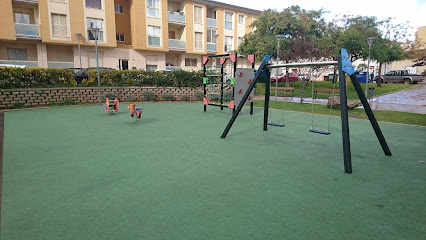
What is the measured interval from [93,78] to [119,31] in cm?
1621

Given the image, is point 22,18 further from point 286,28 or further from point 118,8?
point 286,28

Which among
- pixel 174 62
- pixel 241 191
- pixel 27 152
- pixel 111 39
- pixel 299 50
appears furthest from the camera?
pixel 174 62

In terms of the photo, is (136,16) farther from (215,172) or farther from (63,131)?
(215,172)

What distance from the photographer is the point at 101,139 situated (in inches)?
237

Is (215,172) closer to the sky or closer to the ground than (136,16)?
closer to the ground

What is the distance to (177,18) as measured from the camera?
97.6 feet

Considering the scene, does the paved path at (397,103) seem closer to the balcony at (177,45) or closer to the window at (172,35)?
the balcony at (177,45)

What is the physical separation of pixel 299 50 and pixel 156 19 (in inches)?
642

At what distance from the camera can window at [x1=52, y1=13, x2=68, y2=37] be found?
22906mm

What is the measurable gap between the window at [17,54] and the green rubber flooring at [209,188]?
71.2ft

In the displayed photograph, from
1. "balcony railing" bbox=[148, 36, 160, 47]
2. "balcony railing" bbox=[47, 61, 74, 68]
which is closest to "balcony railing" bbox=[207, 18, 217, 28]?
"balcony railing" bbox=[148, 36, 160, 47]

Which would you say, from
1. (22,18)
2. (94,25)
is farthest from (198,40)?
(22,18)

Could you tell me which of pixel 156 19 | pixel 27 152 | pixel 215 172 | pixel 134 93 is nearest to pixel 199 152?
pixel 215 172

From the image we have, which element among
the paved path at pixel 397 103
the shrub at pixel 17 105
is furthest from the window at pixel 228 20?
the shrub at pixel 17 105
